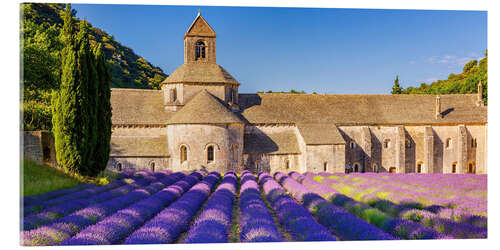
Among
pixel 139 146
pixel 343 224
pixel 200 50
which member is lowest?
pixel 343 224

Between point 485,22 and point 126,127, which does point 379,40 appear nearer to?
point 485,22

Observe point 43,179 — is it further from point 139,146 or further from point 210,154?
point 139,146

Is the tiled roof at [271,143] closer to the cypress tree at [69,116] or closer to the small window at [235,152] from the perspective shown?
the small window at [235,152]

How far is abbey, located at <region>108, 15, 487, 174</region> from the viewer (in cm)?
2784

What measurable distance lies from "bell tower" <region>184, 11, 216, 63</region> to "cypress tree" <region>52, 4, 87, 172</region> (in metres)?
16.5

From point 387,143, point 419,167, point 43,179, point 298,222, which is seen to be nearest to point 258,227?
point 298,222

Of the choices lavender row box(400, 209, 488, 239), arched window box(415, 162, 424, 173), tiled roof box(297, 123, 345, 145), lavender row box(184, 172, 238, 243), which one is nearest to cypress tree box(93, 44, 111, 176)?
lavender row box(184, 172, 238, 243)

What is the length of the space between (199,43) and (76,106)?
18.0 meters

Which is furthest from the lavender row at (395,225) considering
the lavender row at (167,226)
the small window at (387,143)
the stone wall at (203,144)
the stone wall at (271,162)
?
the small window at (387,143)

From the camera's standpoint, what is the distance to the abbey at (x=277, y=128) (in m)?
27.8

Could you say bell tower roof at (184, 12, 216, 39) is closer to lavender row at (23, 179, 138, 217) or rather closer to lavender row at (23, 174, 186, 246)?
lavender row at (23, 179, 138, 217)

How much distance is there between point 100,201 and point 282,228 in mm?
6517

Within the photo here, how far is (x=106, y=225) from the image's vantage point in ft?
26.7

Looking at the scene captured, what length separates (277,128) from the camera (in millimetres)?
31438
